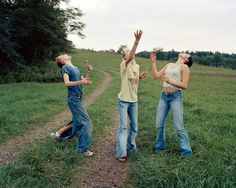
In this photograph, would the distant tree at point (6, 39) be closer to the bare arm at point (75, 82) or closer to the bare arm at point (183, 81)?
the bare arm at point (75, 82)

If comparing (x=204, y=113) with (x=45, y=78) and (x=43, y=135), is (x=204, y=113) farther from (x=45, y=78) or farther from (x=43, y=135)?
(x=45, y=78)

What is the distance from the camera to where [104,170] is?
7.00 meters

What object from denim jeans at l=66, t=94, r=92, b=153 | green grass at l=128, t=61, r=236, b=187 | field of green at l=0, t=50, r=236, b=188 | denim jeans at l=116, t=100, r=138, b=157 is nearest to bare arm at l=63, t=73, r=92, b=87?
denim jeans at l=66, t=94, r=92, b=153

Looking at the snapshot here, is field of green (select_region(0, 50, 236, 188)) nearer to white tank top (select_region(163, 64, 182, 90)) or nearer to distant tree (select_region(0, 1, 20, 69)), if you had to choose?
white tank top (select_region(163, 64, 182, 90))

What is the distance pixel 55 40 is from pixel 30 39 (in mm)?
2269

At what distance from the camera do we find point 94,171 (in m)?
6.92

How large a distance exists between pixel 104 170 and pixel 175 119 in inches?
74.2

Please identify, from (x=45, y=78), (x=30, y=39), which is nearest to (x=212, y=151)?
(x=45, y=78)

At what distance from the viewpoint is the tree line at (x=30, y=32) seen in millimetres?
27828

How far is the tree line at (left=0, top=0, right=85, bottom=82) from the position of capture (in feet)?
91.3

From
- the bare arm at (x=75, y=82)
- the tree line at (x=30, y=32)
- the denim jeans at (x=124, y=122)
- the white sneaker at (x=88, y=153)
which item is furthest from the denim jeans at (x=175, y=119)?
the tree line at (x=30, y=32)

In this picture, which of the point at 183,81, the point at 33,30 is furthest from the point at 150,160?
the point at 33,30

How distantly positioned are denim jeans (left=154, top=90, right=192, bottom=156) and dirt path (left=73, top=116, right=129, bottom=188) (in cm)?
104

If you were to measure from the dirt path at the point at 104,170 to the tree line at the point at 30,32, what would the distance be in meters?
20.6
